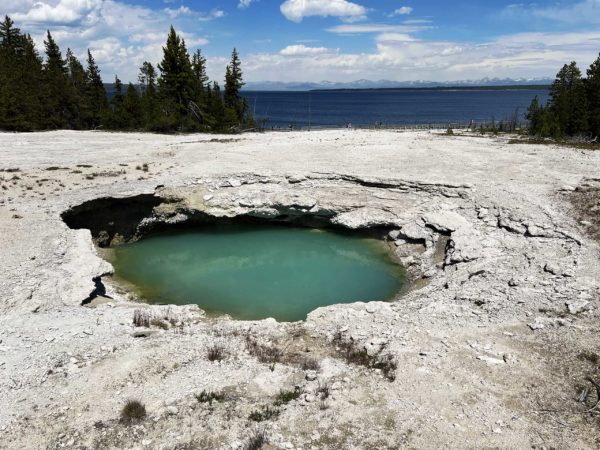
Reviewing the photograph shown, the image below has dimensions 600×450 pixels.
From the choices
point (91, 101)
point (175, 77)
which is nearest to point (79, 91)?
point (91, 101)

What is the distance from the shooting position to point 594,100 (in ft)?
134

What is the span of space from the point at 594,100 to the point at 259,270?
4119cm

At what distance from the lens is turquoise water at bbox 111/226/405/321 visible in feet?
52.1

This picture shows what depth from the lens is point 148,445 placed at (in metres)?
7.12

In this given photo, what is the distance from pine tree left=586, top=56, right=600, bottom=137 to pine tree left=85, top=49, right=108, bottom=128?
2167 inches

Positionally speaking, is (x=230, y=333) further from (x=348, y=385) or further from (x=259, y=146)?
(x=259, y=146)

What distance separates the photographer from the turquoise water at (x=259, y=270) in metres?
15.9

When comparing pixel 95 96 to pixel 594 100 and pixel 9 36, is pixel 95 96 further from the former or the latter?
pixel 594 100

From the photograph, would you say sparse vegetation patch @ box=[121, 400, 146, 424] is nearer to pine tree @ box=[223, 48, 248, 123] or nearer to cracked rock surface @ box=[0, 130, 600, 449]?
cracked rock surface @ box=[0, 130, 600, 449]

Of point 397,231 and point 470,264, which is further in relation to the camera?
point 397,231

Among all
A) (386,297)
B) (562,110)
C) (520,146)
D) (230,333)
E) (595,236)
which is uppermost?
(562,110)

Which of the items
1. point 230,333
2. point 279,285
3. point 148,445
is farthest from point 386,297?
point 148,445

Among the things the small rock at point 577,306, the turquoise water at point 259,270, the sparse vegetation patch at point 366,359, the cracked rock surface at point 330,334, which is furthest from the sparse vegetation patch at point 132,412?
the small rock at point 577,306

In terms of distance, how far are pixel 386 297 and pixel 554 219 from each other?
7.90 metres
